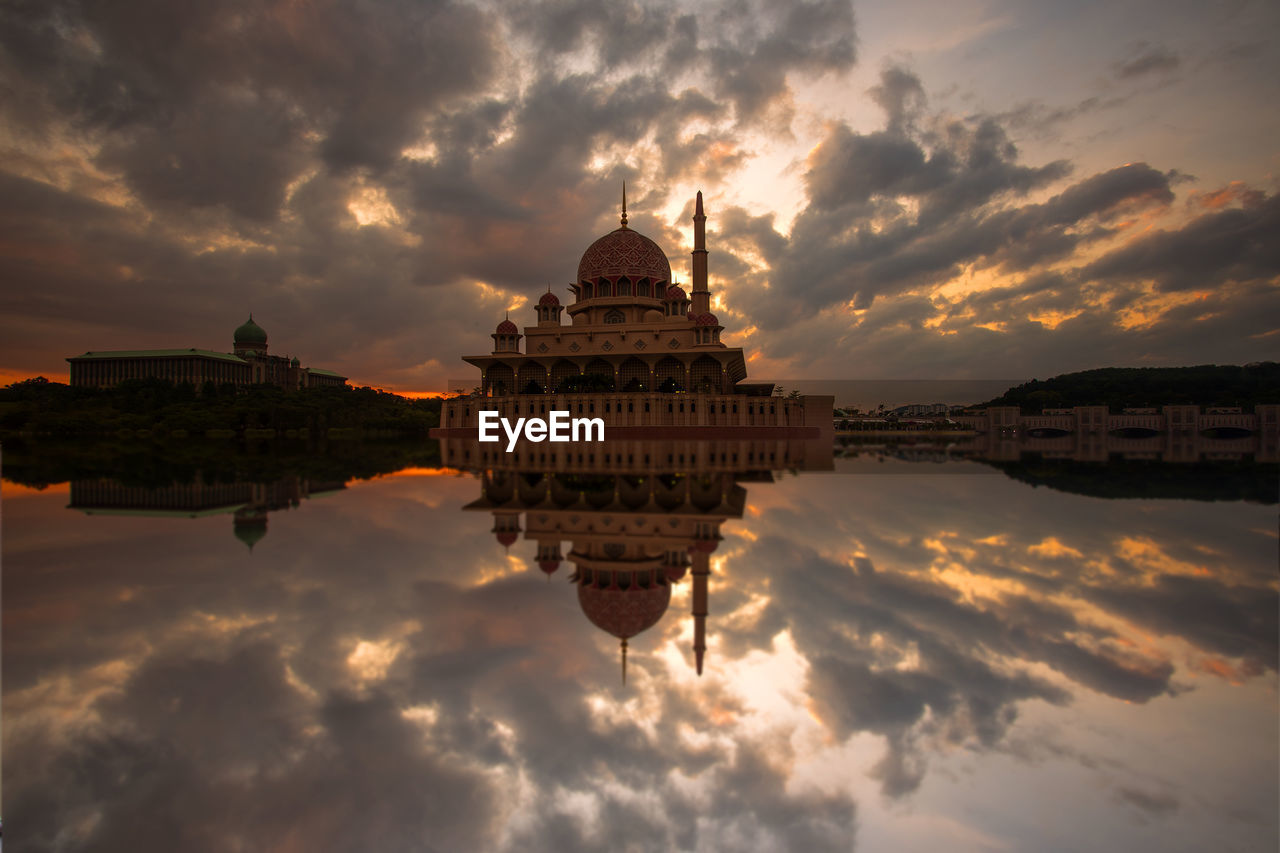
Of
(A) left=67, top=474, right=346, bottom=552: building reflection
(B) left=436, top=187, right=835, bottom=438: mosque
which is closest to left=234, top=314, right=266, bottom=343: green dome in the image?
(B) left=436, top=187, right=835, bottom=438: mosque

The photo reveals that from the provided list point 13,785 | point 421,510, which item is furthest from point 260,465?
point 13,785

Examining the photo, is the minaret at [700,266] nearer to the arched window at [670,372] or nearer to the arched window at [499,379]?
the arched window at [670,372]

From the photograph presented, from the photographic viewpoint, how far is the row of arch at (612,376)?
115ft

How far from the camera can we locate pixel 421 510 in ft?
28.2

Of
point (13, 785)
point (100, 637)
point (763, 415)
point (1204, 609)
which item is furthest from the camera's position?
point (763, 415)

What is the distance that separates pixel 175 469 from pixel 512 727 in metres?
14.8

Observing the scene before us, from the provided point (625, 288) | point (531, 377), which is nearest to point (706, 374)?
point (625, 288)

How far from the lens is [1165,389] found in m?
51.1

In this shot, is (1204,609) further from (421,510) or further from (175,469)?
(175,469)

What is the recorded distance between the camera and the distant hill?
4675 centimetres

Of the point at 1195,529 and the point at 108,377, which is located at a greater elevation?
the point at 108,377

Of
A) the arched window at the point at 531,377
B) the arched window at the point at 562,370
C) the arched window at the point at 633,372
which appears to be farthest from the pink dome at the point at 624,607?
the arched window at the point at 531,377

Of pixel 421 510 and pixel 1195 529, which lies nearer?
pixel 1195 529

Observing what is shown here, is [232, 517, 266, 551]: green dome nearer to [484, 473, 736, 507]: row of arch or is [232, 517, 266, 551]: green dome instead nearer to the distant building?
[484, 473, 736, 507]: row of arch
